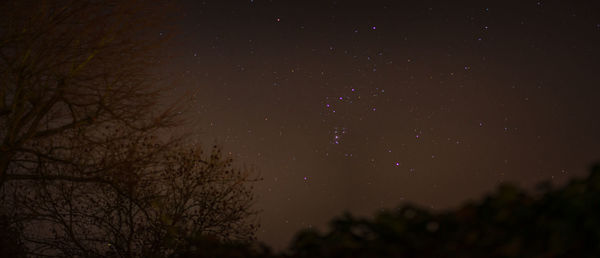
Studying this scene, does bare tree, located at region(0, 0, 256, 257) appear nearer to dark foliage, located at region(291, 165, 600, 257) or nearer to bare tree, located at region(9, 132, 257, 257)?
bare tree, located at region(9, 132, 257, 257)

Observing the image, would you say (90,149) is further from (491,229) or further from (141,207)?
(491,229)

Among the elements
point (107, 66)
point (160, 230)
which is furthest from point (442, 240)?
point (107, 66)

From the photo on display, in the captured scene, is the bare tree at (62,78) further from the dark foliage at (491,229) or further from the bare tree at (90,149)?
the dark foliage at (491,229)

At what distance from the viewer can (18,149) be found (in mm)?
7461

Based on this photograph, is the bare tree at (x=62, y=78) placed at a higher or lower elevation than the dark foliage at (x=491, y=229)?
higher

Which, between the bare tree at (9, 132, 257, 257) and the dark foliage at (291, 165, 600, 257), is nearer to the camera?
the dark foliage at (291, 165, 600, 257)

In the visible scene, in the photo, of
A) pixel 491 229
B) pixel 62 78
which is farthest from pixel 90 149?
pixel 491 229

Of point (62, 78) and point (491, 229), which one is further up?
point (62, 78)

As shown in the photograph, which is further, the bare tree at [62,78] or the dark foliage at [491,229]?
the bare tree at [62,78]

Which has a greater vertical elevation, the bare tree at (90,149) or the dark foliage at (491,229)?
the bare tree at (90,149)

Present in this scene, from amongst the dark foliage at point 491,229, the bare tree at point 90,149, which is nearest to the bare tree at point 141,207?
the bare tree at point 90,149

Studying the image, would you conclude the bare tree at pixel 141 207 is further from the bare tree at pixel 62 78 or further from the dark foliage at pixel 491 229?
the dark foliage at pixel 491 229

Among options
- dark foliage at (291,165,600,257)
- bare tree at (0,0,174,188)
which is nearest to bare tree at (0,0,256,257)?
bare tree at (0,0,174,188)

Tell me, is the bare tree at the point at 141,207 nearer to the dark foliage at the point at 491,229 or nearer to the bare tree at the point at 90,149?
the bare tree at the point at 90,149
